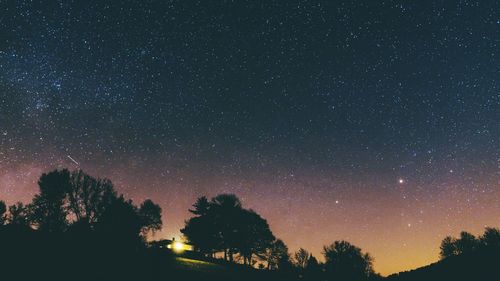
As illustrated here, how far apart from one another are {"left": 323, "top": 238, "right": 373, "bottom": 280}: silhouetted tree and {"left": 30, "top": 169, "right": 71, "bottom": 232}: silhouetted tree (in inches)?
2180

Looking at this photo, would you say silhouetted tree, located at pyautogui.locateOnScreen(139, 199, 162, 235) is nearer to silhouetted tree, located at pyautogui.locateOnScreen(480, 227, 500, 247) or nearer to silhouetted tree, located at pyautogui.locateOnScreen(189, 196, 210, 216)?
silhouetted tree, located at pyautogui.locateOnScreen(189, 196, 210, 216)

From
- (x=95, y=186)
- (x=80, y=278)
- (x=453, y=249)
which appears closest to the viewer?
(x=80, y=278)

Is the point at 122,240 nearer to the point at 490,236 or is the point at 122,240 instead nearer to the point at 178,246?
the point at 178,246

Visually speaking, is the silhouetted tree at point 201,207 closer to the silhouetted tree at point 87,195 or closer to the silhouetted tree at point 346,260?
the silhouetted tree at point 87,195

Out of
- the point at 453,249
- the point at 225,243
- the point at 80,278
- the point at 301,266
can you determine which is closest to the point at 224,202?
the point at 225,243

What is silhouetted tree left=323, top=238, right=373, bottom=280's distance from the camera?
64.8 metres

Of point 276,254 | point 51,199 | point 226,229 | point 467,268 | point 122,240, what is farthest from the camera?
point 276,254

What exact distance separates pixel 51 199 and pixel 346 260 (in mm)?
62531

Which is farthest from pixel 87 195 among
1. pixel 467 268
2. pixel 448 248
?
pixel 448 248

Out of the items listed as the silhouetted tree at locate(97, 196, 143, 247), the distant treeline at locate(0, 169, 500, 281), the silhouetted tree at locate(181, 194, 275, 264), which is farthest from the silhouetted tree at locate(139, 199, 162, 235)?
the silhouetted tree at locate(97, 196, 143, 247)

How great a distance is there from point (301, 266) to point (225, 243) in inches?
962

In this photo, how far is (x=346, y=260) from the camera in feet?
222

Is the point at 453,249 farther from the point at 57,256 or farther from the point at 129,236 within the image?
the point at 57,256

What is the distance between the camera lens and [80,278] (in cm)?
1338
